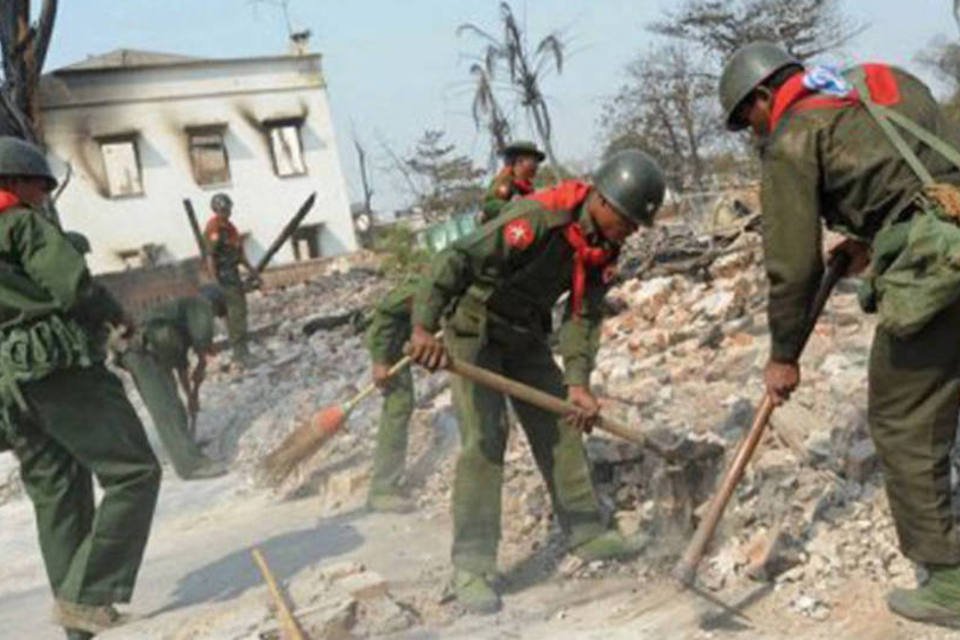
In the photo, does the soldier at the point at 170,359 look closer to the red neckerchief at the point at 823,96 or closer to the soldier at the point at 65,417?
the soldier at the point at 65,417

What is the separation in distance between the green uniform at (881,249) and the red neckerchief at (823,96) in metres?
0.03

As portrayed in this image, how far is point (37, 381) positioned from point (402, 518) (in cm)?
208

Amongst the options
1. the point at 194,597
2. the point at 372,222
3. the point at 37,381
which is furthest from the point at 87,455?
the point at 372,222

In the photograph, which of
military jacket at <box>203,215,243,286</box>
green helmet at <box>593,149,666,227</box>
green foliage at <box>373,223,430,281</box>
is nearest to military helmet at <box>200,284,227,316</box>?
military jacket at <box>203,215,243,286</box>

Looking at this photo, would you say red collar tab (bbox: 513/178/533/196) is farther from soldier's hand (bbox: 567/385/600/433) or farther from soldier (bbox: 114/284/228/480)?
soldier's hand (bbox: 567/385/600/433)

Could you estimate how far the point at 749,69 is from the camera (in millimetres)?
3324

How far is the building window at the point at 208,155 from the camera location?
3100 cm

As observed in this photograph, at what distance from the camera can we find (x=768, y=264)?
325cm

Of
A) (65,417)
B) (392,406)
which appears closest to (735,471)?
(65,417)

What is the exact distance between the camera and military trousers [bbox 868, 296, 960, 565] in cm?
312

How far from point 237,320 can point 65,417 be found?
21.1 feet

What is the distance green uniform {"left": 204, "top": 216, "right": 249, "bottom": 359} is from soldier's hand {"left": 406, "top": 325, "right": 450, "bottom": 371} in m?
6.67

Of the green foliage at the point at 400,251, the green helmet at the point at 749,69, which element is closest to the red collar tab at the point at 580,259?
the green helmet at the point at 749,69

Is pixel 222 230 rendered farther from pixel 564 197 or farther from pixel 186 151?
pixel 186 151
